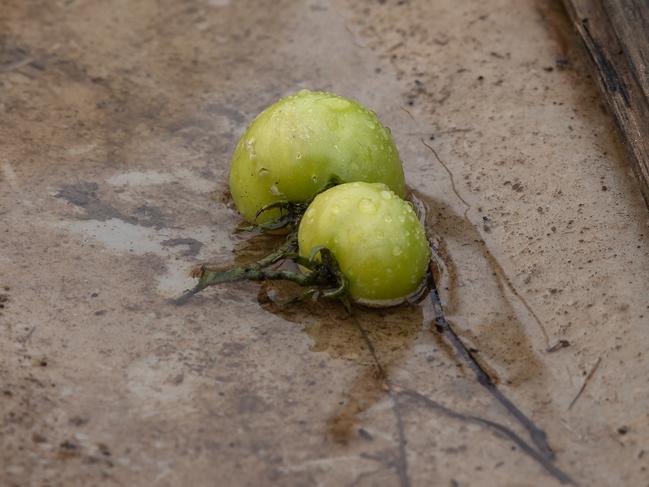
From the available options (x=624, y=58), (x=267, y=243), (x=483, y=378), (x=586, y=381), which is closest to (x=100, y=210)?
(x=267, y=243)

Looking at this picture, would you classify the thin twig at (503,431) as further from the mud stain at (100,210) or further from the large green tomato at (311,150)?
the mud stain at (100,210)

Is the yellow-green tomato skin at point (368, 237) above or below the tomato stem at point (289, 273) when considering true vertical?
above

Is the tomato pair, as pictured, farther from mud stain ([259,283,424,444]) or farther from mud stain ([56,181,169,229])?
mud stain ([56,181,169,229])

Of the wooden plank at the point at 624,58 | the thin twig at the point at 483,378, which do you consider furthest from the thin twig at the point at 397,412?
the wooden plank at the point at 624,58

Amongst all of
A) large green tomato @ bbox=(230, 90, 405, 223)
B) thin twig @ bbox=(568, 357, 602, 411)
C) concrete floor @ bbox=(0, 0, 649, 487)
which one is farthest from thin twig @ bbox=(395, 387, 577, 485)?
large green tomato @ bbox=(230, 90, 405, 223)

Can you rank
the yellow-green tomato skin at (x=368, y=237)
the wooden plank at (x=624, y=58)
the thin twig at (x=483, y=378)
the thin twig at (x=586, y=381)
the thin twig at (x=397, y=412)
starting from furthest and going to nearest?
the wooden plank at (x=624, y=58), the yellow-green tomato skin at (x=368, y=237), the thin twig at (x=586, y=381), the thin twig at (x=483, y=378), the thin twig at (x=397, y=412)

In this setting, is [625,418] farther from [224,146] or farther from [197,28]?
[197,28]

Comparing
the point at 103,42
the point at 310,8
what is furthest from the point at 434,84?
the point at 103,42

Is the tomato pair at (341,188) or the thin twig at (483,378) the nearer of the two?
the thin twig at (483,378)
